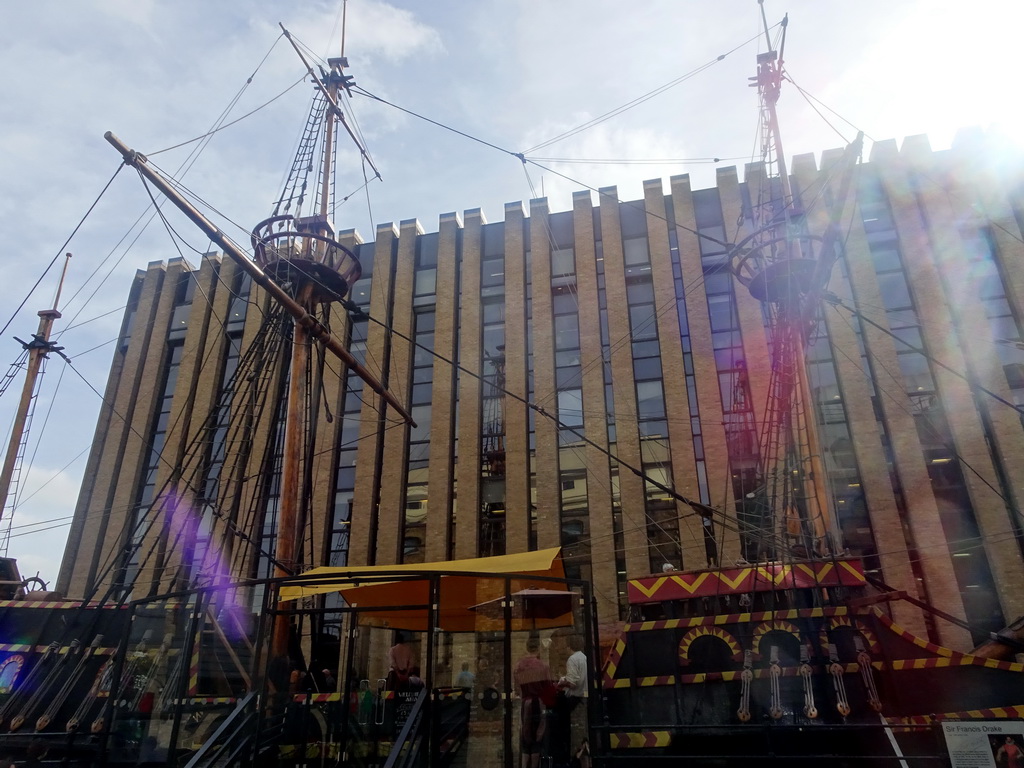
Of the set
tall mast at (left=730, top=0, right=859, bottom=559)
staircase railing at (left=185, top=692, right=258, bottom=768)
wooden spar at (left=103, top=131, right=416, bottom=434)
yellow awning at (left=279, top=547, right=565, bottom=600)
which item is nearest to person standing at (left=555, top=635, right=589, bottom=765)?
yellow awning at (left=279, top=547, right=565, bottom=600)

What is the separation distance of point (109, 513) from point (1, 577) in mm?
9051

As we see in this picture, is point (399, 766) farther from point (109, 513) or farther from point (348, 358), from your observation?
point (109, 513)

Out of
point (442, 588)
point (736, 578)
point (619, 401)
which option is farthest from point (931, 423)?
point (442, 588)

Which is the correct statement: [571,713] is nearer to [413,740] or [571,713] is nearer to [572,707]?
[572,707]

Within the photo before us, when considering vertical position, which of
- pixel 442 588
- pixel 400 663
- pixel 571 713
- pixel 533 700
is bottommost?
pixel 571 713

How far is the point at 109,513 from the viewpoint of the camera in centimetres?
2794

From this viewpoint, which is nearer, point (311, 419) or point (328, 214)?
point (328, 214)

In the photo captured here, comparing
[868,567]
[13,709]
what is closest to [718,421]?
[868,567]

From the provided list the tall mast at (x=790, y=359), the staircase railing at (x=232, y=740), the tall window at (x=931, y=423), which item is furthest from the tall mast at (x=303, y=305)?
the tall window at (x=931, y=423)

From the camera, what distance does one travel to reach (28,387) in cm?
2653

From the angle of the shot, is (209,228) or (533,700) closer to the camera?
(533,700)

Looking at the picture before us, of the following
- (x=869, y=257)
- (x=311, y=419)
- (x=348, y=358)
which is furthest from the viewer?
(x=311, y=419)

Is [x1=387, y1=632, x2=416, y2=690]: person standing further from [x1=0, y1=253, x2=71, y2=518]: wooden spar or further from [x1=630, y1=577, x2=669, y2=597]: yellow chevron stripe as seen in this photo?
[x1=0, y1=253, x2=71, y2=518]: wooden spar

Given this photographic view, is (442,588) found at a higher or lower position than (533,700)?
higher
